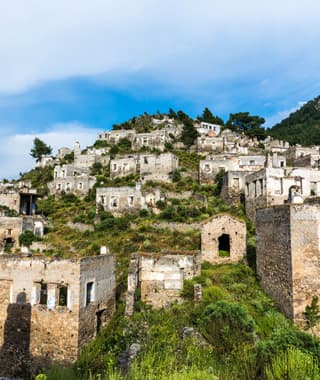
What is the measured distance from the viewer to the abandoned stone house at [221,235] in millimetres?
20156

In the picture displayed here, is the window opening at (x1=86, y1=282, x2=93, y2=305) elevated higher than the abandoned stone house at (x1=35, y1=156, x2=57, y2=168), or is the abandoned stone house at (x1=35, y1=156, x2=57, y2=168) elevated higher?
the abandoned stone house at (x1=35, y1=156, x2=57, y2=168)

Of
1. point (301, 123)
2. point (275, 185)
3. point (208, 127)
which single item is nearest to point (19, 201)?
point (275, 185)

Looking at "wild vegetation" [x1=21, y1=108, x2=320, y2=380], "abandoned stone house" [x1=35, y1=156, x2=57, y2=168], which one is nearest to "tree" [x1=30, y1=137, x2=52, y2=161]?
"abandoned stone house" [x1=35, y1=156, x2=57, y2=168]

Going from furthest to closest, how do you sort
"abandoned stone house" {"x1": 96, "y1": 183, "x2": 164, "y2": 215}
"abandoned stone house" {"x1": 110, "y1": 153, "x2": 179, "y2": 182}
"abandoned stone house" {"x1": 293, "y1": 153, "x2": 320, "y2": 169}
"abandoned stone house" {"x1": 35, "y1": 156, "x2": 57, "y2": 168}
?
"abandoned stone house" {"x1": 35, "y1": 156, "x2": 57, "y2": 168}
"abandoned stone house" {"x1": 110, "y1": 153, "x2": 179, "y2": 182}
"abandoned stone house" {"x1": 293, "y1": 153, "x2": 320, "y2": 169}
"abandoned stone house" {"x1": 96, "y1": 183, "x2": 164, "y2": 215}

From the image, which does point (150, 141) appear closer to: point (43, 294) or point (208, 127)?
point (208, 127)

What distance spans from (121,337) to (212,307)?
378 cm

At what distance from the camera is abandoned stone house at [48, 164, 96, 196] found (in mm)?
50344

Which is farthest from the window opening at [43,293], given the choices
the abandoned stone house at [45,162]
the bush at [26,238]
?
the abandoned stone house at [45,162]

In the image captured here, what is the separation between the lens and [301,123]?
113 m

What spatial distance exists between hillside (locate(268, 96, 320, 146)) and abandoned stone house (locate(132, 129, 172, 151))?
1504 inches

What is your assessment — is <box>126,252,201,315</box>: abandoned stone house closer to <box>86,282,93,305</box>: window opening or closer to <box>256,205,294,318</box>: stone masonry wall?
<box>86,282,93,305</box>: window opening

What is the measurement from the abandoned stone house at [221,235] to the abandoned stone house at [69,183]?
3281cm

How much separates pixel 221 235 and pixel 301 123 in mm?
107219

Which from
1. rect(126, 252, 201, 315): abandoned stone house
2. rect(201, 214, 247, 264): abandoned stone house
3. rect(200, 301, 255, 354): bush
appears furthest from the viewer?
rect(201, 214, 247, 264): abandoned stone house
